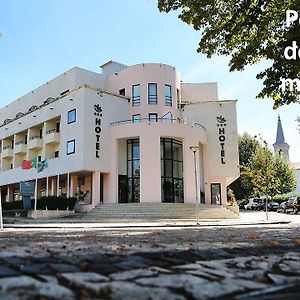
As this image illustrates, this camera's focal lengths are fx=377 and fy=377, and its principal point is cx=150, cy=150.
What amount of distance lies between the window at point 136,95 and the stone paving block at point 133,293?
1341 inches

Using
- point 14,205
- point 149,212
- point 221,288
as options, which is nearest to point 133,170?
point 149,212

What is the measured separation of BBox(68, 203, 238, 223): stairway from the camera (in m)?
26.3

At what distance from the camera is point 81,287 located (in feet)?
9.34

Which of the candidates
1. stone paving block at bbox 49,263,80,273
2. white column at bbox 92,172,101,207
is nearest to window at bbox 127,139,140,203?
white column at bbox 92,172,101,207

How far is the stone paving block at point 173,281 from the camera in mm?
3016

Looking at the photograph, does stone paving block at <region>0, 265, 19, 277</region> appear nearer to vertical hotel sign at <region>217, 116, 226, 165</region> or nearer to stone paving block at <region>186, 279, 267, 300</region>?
stone paving block at <region>186, 279, 267, 300</region>

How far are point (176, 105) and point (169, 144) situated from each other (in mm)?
5969

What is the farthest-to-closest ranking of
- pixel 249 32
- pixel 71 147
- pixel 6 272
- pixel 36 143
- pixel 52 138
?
pixel 36 143 → pixel 52 138 → pixel 71 147 → pixel 249 32 → pixel 6 272

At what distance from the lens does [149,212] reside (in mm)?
27516

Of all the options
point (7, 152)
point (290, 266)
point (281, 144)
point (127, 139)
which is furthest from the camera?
point (281, 144)

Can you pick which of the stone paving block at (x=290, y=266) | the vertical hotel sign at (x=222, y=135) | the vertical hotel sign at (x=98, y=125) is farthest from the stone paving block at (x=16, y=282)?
the vertical hotel sign at (x=222, y=135)

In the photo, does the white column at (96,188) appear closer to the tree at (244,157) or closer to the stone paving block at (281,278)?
the tree at (244,157)

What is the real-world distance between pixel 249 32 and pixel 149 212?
55.1 feet

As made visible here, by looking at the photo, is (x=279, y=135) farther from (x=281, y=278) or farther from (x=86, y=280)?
(x=86, y=280)
